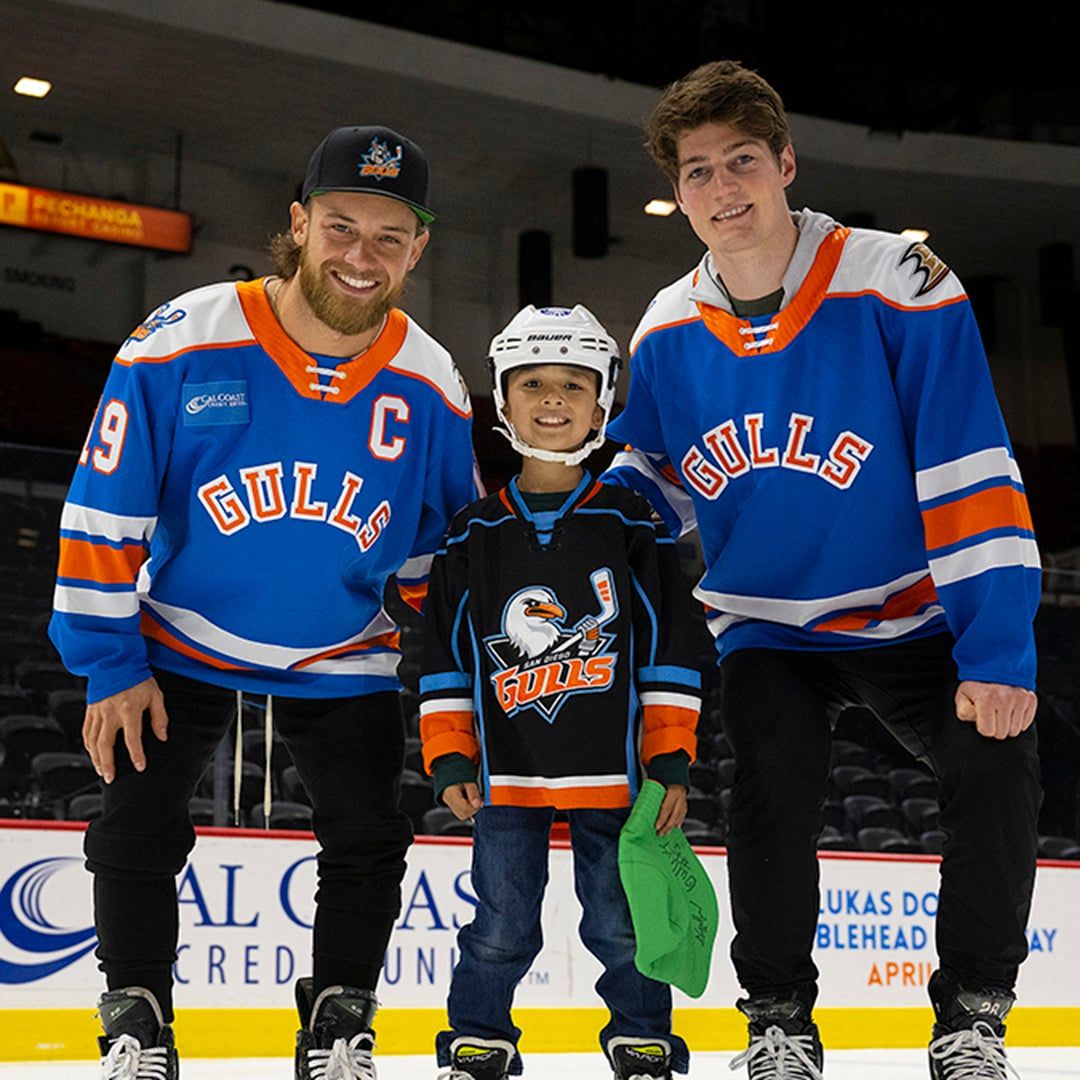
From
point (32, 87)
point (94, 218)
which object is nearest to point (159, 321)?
point (32, 87)

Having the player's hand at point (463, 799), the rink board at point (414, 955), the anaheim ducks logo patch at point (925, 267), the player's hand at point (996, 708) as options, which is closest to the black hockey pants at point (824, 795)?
the player's hand at point (996, 708)

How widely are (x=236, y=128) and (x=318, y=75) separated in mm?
1405

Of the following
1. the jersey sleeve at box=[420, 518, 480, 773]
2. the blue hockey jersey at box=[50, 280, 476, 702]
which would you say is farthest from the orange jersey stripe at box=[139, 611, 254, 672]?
the jersey sleeve at box=[420, 518, 480, 773]

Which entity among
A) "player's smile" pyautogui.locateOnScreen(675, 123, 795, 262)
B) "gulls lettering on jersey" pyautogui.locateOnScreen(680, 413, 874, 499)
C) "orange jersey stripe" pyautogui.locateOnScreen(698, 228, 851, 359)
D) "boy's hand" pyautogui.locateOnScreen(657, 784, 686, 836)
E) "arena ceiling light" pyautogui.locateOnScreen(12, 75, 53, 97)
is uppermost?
"arena ceiling light" pyautogui.locateOnScreen(12, 75, 53, 97)

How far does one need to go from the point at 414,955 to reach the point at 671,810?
211cm

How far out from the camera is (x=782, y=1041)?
6.73 ft

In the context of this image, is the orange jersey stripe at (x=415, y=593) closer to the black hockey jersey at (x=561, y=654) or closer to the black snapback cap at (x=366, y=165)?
the black hockey jersey at (x=561, y=654)

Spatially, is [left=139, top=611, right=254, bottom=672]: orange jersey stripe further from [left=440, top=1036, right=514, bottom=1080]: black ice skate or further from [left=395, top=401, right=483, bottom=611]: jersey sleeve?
[left=440, top=1036, right=514, bottom=1080]: black ice skate

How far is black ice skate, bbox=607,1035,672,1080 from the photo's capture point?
7.01 ft

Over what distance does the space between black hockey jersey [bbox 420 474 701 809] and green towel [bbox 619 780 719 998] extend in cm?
7

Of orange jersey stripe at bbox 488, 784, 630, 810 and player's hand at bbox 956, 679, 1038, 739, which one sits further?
orange jersey stripe at bbox 488, 784, 630, 810

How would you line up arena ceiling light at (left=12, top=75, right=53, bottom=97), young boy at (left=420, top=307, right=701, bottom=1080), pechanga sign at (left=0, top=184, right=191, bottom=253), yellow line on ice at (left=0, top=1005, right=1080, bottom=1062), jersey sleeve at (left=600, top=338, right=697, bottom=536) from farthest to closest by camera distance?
1. pechanga sign at (left=0, top=184, right=191, bottom=253)
2. arena ceiling light at (left=12, top=75, right=53, bottom=97)
3. yellow line on ice at (left=0, top=1005, right=1080, bottom=1062)
4. jersey sleeve at (left=600, top=338, right=697, bottom=536)
5. young boy at (left=420, top=307, right=701, bottom=1080)

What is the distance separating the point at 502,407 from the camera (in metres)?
2.39

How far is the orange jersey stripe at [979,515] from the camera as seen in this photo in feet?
6.84
